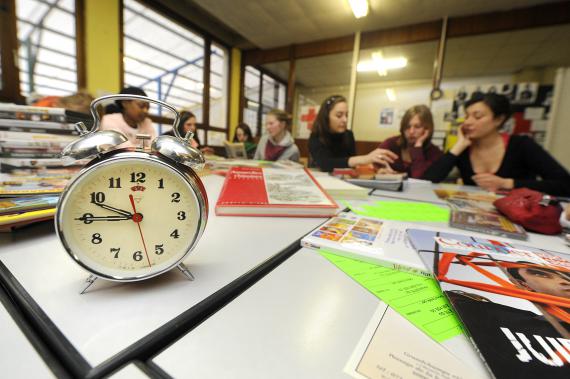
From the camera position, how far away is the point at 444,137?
3.78 m

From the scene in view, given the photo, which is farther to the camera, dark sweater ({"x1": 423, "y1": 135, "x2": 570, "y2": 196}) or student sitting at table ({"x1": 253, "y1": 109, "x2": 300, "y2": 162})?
student sitting at table ({"x1": 253, "y1": 109, "x2": 300, "y2": 162})

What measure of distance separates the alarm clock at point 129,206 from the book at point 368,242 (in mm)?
229

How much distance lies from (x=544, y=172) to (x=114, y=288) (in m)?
2.15

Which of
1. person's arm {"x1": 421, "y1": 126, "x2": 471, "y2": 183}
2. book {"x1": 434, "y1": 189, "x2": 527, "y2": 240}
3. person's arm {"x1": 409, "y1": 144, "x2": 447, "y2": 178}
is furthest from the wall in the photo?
book {"x1": 434, "y1": 189, "x2": 527, "y2": 240}

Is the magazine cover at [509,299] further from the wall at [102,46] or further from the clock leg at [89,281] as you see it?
the wall at [102,46]

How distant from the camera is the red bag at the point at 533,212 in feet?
1.98

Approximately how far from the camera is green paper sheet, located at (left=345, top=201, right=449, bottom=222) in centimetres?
67

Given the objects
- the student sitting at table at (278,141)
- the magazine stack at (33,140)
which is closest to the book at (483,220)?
the magazine stack at (33,140)

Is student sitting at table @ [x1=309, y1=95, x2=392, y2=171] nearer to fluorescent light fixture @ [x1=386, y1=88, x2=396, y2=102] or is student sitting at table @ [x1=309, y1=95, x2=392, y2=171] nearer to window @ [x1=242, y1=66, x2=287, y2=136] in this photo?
window @ [x1=242, y1=66, x2=287, y2=136]

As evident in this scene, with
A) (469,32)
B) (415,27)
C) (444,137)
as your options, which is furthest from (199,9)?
(444,137)

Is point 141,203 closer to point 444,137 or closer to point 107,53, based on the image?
point 107,53

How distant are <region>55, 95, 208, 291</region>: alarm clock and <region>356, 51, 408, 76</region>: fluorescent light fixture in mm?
5033

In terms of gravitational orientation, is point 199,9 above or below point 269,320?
above

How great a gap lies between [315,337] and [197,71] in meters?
5.35
